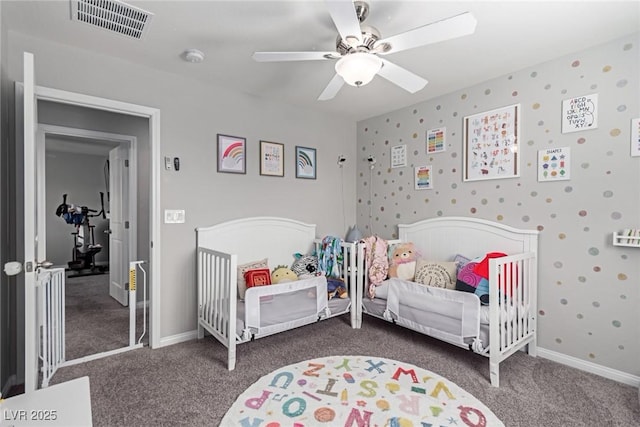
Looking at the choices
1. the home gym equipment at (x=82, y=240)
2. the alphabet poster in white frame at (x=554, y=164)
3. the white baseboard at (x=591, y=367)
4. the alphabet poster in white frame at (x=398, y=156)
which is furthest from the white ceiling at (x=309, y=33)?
the home gym equipment at (x=82, y=240)

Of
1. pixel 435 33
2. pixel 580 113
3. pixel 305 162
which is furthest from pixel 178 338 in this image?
pixel 580 113

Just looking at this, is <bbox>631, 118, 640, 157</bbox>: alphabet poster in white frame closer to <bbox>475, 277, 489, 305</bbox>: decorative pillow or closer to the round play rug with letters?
<bbox>475, 277, 489, 305</bbox>: decorative pillow

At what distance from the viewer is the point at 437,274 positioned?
267 centimetres

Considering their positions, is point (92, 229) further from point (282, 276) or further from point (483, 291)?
point (483, 291)

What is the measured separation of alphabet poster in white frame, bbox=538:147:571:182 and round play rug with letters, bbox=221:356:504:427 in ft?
5.57

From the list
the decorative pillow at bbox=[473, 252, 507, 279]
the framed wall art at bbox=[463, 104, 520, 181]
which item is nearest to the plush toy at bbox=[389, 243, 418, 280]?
the decorative pillow at bbox=[473, 252, 507, 279]

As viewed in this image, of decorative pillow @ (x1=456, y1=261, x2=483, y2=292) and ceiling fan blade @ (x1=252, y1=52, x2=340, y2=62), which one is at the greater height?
ceiling fan blade @ (x1=252, y1=52, x2=340, y2=62)

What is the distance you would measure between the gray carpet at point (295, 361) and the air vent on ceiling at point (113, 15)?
2292mm

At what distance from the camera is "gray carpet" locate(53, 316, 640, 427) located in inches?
69.0

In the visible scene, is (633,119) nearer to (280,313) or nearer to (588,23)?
(588,23)

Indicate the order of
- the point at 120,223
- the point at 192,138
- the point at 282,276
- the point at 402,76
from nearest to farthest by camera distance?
the point at 402,76
the point at 192,138
the point at 282,276
the point at 120,223

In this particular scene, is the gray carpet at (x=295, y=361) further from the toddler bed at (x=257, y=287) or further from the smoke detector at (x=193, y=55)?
the smoke detector at (x=193, y=55)

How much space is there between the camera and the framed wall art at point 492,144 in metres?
2.61

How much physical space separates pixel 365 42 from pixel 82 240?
668 cm
